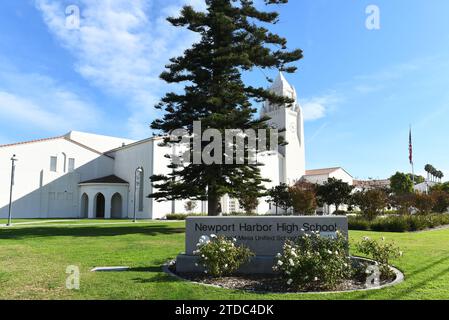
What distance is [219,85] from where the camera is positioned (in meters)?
20.0

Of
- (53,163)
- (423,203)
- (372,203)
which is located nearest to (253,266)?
(372,203)

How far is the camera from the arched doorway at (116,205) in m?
41.6

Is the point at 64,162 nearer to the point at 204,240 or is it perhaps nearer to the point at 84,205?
the point at 84,205

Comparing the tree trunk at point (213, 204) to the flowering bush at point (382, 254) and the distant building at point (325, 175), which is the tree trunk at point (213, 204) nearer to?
the flowering bush at point (382, 254)

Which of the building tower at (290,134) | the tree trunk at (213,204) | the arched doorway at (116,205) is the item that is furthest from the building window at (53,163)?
the building tower at (290,134)

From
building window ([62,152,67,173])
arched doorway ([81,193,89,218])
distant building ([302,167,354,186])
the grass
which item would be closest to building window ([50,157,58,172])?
building window ([62,152,67,173])

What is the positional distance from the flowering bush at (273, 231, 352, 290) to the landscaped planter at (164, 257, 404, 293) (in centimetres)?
17

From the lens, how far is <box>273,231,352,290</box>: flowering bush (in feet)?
21.4

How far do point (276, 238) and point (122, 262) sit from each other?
409cm

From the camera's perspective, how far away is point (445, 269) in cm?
808

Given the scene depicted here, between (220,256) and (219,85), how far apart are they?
13788mm

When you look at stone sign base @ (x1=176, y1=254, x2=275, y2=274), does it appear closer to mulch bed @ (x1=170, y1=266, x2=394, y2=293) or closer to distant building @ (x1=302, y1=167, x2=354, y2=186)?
mulch bed @ (x1=170, y1=266, x2=394, y2=293)
